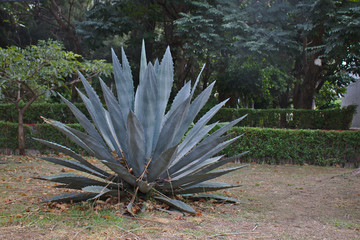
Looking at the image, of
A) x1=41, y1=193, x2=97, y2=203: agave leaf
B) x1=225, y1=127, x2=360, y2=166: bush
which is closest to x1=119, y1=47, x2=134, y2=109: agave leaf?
x1=41, y1=193, x2=97, y2=203: agave leaf

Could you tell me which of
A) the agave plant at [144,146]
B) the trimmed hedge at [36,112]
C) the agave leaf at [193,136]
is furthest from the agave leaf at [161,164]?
the trimmed hedge at [36,112]

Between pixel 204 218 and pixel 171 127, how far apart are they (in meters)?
1.01

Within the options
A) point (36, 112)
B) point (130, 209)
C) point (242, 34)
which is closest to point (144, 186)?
point (130, 209)

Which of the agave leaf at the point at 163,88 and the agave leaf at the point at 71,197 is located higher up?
the agave leaf at the point at 163,88

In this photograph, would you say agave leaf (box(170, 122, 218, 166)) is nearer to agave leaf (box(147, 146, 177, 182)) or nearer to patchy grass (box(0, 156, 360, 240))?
agave leaf (box(147, 146, 177, 182))

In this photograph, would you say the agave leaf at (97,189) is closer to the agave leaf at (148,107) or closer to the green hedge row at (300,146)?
the agave leaf at (148,107)

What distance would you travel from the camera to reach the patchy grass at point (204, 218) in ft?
10.2

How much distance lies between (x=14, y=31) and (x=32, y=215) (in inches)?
745

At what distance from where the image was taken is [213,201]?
4.51 metres

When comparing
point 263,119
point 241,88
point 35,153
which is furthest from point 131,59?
point 35,153

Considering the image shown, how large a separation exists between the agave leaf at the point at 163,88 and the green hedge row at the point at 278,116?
10.3m

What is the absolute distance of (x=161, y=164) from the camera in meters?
3.60

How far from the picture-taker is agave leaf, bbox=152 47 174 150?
4039mm

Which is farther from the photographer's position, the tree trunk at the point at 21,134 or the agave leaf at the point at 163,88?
the tree trunk at the point at 21,134
